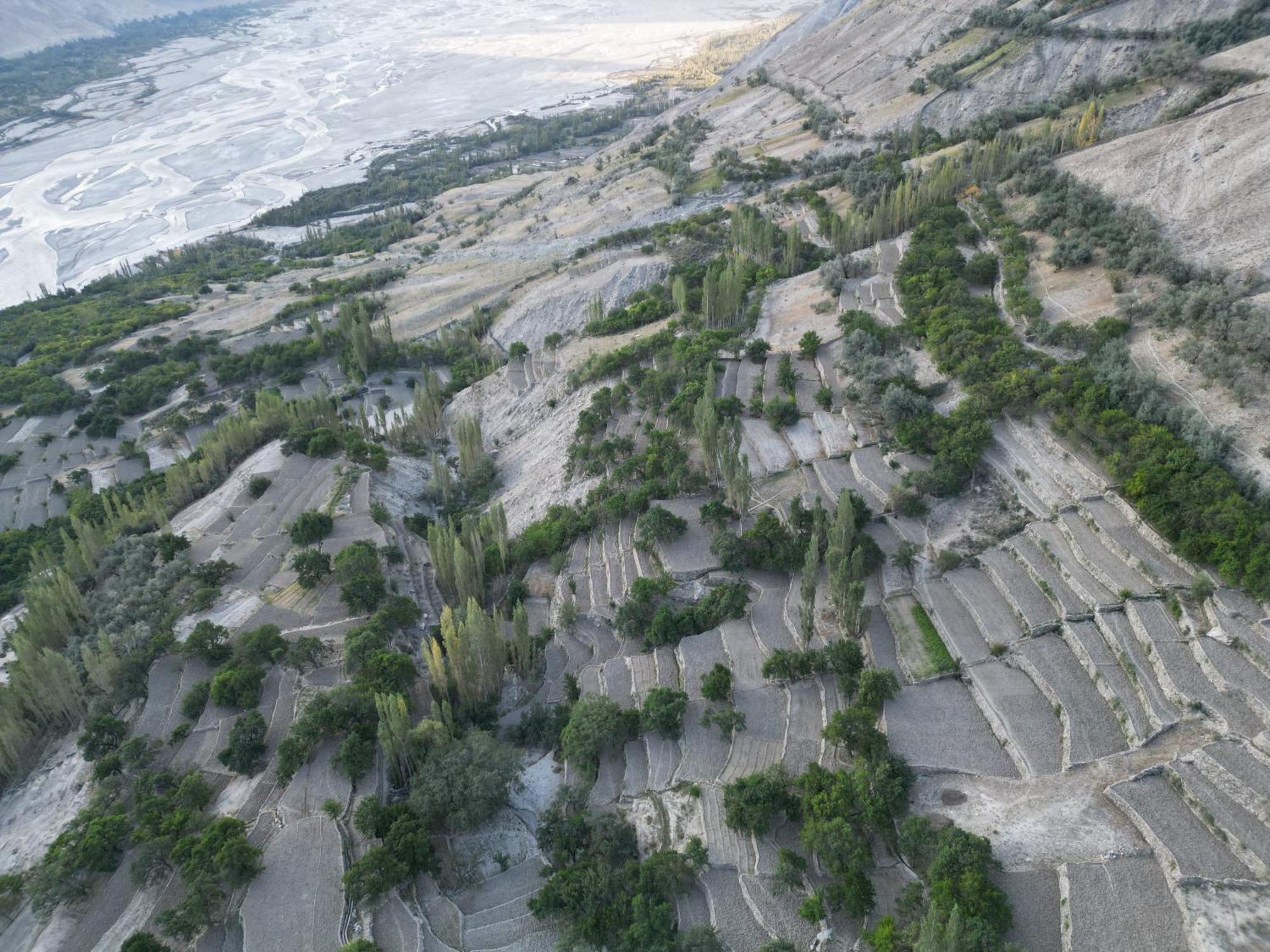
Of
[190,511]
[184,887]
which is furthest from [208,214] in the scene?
[184,887]

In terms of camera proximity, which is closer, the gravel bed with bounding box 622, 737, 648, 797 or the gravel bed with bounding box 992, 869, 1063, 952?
the gravel bed with bounding box 992, 869, 1063, 952

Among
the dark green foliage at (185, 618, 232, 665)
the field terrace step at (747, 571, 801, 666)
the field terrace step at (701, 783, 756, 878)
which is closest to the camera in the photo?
the field terrace step at (701, 783, 756, 878)

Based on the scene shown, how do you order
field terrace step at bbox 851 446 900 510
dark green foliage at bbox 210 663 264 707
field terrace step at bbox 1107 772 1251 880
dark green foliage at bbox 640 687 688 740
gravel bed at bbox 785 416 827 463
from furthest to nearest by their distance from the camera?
gravel bed at bbox 785 416 827 463, field terrace step at bbox 851 446 900 510, dark green foliage at bbox 210 663 264 707, dark green foliage at bbox 640 687 688 740, field terrace step at bbox 1107 772 1251 880

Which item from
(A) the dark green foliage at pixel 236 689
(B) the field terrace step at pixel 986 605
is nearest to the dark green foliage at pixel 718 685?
(B) the field terrace step at pixel 986 605

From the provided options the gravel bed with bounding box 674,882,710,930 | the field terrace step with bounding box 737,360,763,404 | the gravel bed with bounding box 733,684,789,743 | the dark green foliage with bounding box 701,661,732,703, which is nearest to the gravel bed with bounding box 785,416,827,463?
the field terrace step with bounding box 737,360,763,404

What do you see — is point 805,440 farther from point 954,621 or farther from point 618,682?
point 618,682

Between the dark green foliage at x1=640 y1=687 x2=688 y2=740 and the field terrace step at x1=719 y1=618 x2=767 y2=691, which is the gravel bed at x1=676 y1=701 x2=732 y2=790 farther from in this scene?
the field terrace step at x1=719 y1=618 x2=767 y2=691

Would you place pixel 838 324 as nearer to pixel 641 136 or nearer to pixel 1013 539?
pixel 1013 539
